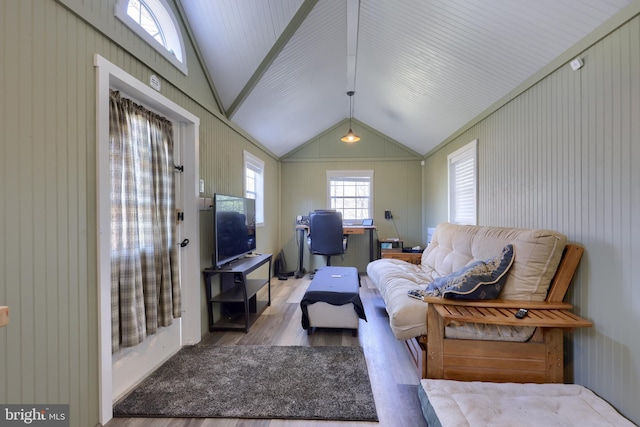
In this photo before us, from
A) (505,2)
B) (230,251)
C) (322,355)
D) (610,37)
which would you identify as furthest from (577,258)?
(230,251)

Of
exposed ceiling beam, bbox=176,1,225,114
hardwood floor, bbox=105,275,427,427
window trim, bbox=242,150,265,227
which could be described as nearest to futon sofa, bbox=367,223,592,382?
hardwood floor, bbox=105,275,427,427

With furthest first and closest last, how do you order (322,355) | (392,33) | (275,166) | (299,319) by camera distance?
1. (275,166)
2. (299,319)
3. (392,33)
4. (322,355)

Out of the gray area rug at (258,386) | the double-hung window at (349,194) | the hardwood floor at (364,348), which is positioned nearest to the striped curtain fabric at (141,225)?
the gray area rug at (258,386)

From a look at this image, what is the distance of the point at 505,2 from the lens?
175 centimetres

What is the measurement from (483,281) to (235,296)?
87.2 inches

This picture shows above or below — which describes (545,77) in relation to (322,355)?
above

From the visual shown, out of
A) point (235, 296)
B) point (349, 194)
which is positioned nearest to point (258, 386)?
point (235, 296)

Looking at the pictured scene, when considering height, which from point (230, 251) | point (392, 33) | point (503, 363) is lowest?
point (503, 363)

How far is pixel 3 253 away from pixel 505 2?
2.98 meters

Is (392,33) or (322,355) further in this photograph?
(392,33)

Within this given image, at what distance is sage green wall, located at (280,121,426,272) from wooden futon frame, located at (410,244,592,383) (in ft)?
12.0

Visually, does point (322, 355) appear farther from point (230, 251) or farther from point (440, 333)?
point (230, 251)

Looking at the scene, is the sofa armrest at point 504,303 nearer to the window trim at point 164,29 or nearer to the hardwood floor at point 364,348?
the hardwood floor at point 364,348

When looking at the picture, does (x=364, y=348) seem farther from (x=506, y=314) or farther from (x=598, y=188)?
(x=598, y=188)
